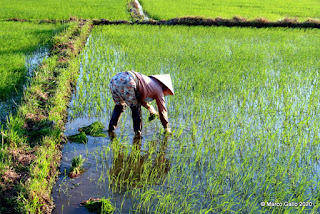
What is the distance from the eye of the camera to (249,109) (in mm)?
4156

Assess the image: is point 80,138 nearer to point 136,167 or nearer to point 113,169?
point 113,169

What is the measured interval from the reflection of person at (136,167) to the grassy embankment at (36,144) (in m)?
0.54

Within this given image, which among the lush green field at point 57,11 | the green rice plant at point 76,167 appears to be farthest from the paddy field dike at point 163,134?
the lush green field at point 57,11

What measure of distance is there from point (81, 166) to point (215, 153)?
132 centimetres

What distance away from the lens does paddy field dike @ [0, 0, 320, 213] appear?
2.41 metres

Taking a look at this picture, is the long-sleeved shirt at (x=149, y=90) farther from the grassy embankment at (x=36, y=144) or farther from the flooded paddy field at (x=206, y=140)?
the grassy embankment at (x=36, y=144)

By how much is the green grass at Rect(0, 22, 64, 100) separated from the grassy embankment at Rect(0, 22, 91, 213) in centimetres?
37

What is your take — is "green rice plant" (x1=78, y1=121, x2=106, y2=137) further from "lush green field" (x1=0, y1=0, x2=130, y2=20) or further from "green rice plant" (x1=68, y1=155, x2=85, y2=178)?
"lush green field" (x1=0, y1=0, x2=130, y2=20)

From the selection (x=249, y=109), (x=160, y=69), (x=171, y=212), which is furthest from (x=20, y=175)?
(x=160, y=69)

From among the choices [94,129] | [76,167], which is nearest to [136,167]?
[76,167]

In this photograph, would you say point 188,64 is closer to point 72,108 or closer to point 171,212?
point 72,108

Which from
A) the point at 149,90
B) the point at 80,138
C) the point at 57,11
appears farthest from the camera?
the point at 57,11

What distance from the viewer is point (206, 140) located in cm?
340

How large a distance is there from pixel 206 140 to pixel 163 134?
0.50 metres
